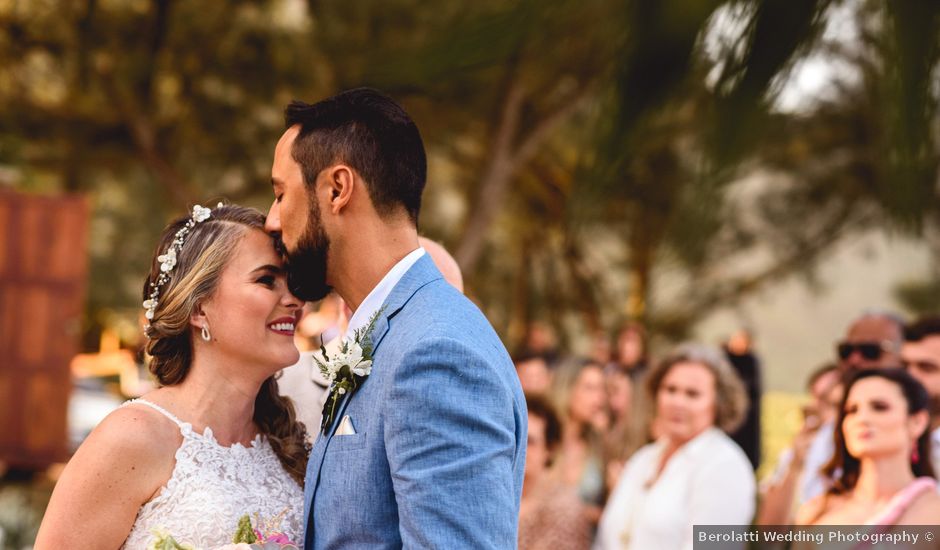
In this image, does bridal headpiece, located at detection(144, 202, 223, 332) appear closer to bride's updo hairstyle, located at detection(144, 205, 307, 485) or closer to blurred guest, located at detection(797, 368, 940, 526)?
bride's updo hairstyle, located at detection(144, 205, 307, 485)

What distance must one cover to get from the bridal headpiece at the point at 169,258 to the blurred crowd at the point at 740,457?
1.68m

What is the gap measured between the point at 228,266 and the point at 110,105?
8.25 m

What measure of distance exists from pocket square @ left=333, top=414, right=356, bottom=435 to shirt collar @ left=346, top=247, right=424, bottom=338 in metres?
0.17

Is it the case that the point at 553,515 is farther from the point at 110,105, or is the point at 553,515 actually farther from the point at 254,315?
the point at 110,105

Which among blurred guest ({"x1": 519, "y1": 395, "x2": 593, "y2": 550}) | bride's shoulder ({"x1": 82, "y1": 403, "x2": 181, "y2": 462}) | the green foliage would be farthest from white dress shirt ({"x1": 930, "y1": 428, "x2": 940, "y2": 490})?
the green foliage

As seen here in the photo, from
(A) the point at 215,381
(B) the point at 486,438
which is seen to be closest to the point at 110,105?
(A) the point at 215,381

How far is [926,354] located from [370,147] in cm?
369

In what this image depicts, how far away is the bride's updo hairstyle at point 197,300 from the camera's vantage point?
107 inches

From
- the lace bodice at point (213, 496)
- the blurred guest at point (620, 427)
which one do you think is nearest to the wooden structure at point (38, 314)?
the blurred guest at point (620, 427)

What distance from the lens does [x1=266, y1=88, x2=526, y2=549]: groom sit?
1772 millimetres

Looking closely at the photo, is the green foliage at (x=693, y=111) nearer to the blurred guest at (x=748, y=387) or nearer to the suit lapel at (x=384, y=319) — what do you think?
the suit lapel at (x=384, y=319)

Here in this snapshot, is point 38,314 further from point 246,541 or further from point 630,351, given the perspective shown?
point 246,541

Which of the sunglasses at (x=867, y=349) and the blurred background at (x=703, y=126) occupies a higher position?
the sunglasses at (x=867, y=349)

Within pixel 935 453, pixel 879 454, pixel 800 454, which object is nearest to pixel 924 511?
pixel 879 454
